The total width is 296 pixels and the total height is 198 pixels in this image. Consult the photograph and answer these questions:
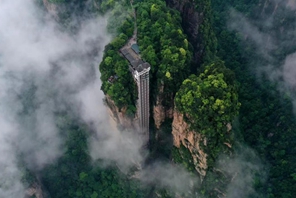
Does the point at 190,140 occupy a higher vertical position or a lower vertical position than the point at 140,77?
lower

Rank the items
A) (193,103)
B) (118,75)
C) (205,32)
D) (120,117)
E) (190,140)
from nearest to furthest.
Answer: (193,103) < (118,75) < (190,140) < (120,117) < (205,32)

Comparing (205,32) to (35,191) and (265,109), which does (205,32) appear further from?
(35,191)

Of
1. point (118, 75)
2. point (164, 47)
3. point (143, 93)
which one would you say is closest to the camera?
point (118, 75)

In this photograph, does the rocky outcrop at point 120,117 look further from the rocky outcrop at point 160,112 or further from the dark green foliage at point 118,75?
the rocky outcrop at point 160,112

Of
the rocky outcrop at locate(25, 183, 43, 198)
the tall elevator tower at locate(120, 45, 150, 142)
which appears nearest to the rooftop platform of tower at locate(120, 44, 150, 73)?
the tall elevator tower at locate(120, 45, 150, 142)

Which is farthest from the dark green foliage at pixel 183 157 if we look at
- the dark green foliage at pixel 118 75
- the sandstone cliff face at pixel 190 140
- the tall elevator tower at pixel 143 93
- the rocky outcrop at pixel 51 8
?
the rocky outcrop at pixel 51 8

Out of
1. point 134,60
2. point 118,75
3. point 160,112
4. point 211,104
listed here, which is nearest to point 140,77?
point 134,60

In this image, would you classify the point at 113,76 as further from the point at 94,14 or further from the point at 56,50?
the point at 56,50
